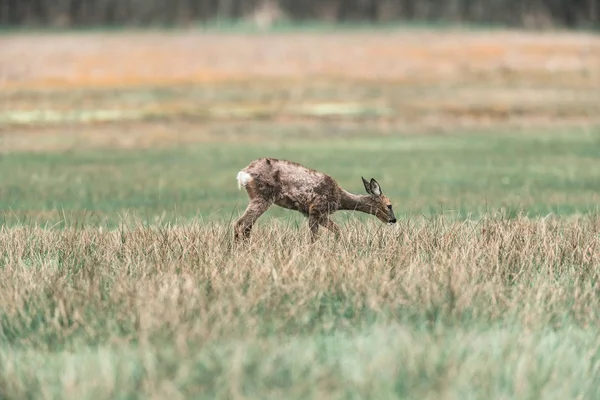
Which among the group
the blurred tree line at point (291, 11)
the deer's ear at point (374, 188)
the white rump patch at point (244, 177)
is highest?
the white rump patch at point (244, 177)

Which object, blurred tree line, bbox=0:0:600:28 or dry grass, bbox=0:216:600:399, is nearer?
dry grass, bbox=0:216:600:399

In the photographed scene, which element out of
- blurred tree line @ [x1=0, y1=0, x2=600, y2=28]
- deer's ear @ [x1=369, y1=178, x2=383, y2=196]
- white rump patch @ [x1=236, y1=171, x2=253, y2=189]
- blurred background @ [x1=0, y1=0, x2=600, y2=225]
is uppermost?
white rump patch @ [x1=236, y1=171, x2=253, y2=189]

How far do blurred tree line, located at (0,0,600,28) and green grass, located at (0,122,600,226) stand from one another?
968 centimetres

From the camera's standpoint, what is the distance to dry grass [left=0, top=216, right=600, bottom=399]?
685 centimetres

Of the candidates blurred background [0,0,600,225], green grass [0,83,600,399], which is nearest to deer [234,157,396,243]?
green grass [0,83,600,399]

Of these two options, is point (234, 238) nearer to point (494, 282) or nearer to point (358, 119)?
point (494, 282)

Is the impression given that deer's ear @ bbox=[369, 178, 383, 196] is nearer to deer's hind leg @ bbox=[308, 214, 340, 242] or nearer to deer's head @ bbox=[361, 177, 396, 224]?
deer's head @ bbox=[361, 177, 396, 224]

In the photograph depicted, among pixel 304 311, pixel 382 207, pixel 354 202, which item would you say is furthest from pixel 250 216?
pixel 304 311

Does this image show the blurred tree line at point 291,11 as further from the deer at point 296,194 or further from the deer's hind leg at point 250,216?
the deer's hind leg at point 250,216

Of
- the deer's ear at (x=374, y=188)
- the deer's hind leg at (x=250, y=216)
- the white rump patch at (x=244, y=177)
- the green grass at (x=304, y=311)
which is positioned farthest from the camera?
the deer's ear at (x=374, y=188)

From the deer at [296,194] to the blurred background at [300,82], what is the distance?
13.2 m

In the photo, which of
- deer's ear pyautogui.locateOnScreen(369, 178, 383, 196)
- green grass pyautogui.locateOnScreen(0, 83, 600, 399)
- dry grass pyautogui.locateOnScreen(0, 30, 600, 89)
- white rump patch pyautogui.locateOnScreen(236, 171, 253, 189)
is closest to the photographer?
green grass pyautogui.locateOnScreen(0, 83, 600, 399)

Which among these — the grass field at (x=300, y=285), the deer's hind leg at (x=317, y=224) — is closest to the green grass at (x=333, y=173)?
the grass field at (x=300, y=285)

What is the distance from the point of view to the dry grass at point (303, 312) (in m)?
6.85
